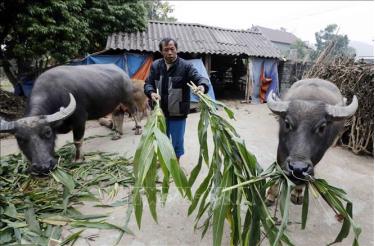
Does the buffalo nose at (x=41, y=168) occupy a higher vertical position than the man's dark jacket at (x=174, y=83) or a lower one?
lower

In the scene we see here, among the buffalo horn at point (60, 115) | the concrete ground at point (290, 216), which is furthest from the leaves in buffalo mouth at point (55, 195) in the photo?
the buffalo horn at point (60, 115)

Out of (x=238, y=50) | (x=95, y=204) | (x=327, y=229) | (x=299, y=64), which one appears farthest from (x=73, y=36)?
(x=299, y=64)

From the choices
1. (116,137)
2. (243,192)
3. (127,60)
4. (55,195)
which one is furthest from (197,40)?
(243,192)

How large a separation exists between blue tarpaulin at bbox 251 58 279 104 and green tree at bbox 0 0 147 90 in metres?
5.04

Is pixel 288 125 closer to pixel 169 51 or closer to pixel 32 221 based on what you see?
pixel 169 51

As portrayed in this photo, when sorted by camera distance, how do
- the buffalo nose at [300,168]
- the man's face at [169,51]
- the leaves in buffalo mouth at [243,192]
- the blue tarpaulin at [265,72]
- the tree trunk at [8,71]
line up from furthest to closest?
the blue tarpaulin at [265,72] → the tree trunk at [8,71] → the man's face at [169,51] → the buffalo nose at [300,168] → the leaves in buffalo mouth at [243,192]

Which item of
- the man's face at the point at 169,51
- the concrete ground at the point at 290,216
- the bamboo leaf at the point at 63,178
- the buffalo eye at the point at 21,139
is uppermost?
the man's face at the point at 169,51

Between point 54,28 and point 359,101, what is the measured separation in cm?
779

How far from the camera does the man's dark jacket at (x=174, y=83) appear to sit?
3.61m

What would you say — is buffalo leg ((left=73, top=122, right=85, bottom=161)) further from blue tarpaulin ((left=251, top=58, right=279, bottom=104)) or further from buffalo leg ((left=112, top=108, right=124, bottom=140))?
blue tarpaulin ((left=251, top=58, right=279, bottom=104))

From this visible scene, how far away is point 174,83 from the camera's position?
3.63m

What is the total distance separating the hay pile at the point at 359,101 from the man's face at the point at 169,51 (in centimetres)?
417

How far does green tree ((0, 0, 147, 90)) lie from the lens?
8383 mm

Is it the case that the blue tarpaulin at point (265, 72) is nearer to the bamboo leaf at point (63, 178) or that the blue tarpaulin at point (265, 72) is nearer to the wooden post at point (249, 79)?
the wooden post at point (249, 79)
